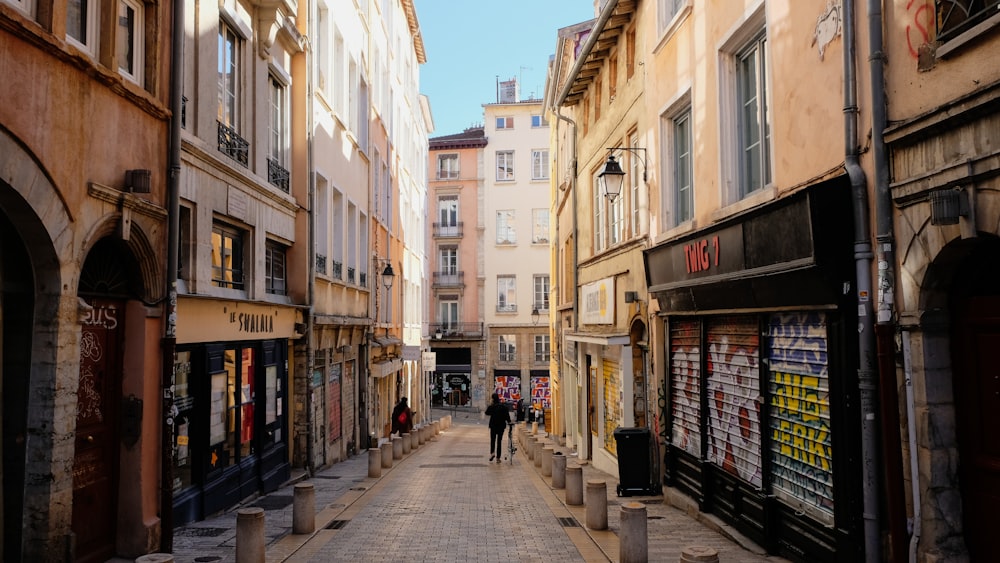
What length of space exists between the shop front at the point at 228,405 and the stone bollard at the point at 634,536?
572 centimetres

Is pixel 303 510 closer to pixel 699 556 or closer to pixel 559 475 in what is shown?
pixel 559 475

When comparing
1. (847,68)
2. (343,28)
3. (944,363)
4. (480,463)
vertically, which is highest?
(343,28)

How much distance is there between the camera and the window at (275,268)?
15773 millimetres

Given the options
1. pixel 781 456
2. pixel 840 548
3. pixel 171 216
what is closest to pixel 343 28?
pixel 171 216

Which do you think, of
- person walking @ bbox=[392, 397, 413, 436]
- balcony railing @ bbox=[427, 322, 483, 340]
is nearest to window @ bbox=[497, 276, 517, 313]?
balcony railing @ bbox=[427, 322, 483, 340]

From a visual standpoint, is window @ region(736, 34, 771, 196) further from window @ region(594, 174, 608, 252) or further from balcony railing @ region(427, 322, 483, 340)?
balcony railing @ region(427, 322, 483, 340)

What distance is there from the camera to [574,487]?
42.0 feet

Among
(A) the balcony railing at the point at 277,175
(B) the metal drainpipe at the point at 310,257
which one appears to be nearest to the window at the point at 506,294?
(B) the metal drainpipe at the point at 310,257

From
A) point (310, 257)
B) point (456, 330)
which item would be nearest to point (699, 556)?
point (310, 257)

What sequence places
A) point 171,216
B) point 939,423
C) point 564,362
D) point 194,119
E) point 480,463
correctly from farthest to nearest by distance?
point 564,362, point 480,463, point 194,119, point 171,216, point 939,423

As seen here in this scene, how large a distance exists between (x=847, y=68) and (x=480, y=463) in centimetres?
1496

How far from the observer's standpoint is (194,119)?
11.7 meters

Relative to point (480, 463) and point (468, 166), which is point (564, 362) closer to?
point (480, 463)

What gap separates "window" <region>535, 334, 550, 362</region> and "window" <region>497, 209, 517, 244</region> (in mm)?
6162
